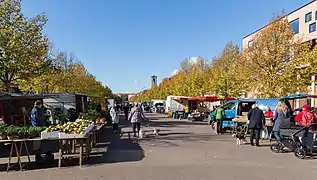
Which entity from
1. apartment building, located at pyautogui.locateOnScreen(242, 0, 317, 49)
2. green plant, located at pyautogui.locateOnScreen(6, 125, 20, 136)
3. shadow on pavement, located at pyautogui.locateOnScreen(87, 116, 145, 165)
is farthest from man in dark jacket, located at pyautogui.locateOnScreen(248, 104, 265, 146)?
apartment building, located at pyautogui.locateOnScreen(242, 0, 317, 49)

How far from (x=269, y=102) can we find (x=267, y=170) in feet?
35.2

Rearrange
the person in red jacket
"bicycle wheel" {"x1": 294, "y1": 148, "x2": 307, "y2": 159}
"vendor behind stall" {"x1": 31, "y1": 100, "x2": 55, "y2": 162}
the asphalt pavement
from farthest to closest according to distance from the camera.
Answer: the person in red jacket
"bicycle wheel" {"x1": 294, "y1": 148, "x2": 307, "y2": 159}
"vendor behind stall" {"x1": 31, "y1": 100, "x2": 55, "y2": 162}
the asphalt pavement

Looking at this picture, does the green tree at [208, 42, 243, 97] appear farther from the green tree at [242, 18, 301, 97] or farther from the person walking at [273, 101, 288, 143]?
the person walking at [273, 101, 288, 143]

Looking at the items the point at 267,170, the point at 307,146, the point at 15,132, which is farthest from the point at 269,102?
the point at 15,132

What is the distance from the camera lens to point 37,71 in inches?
972

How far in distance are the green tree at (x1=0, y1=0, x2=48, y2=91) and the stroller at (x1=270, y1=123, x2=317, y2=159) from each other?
16.2m

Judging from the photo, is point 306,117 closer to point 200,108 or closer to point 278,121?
point 278,121

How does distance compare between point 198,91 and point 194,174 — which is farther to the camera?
point 198,91

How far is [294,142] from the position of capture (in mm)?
11422

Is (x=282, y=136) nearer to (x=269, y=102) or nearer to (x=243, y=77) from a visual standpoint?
(x=269, y=102)

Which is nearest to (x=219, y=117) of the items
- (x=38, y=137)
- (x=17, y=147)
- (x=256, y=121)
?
(x=256, y=121)

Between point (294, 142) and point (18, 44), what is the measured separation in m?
17.2

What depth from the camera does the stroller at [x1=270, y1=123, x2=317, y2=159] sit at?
10.8m

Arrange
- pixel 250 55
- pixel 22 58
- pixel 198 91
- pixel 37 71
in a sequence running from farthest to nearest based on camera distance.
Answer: pixel 198 91, pixel 250 55, pixel 37 71, pixel 22 58
